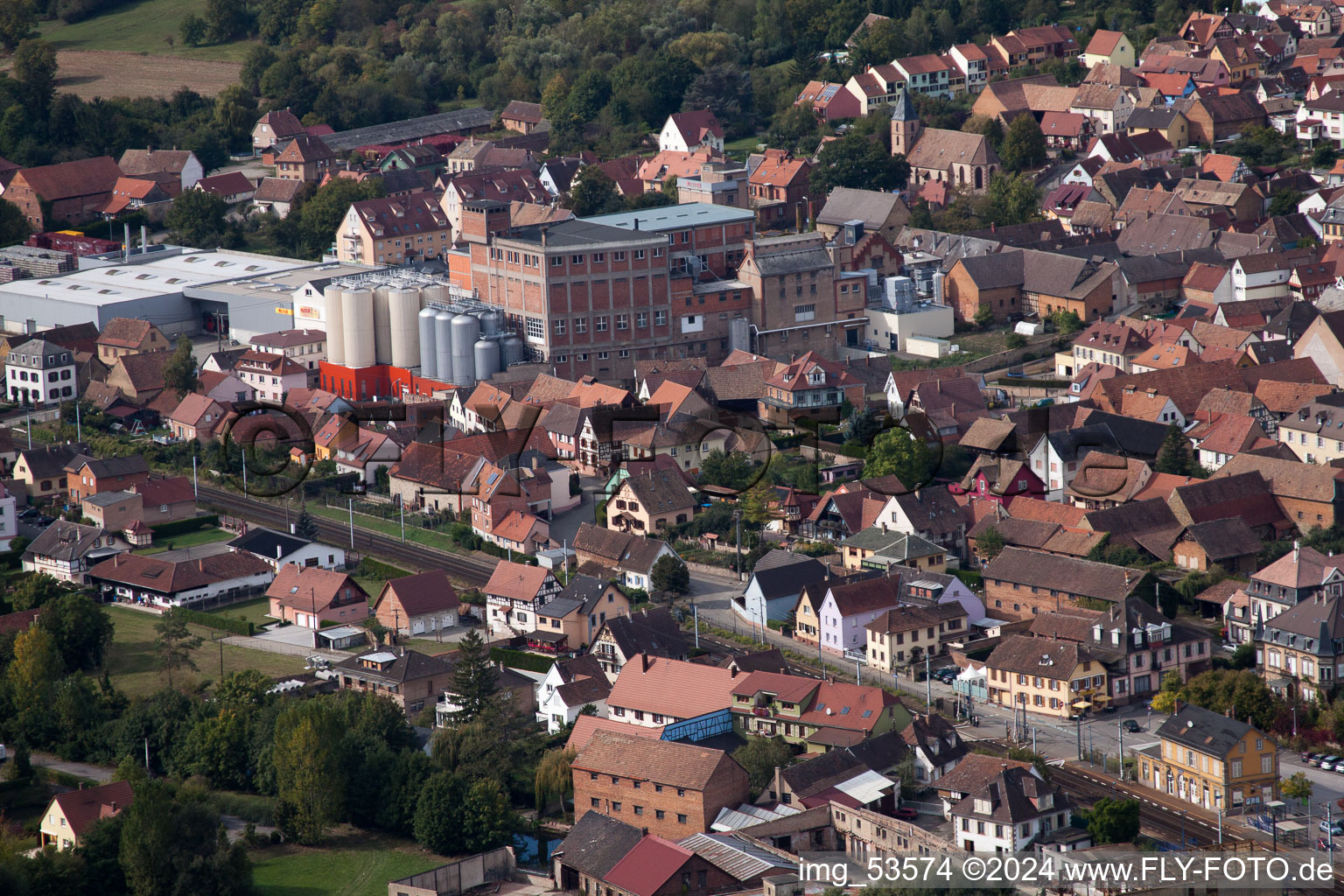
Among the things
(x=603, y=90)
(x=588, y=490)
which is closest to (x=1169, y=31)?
(x=603, y=90)

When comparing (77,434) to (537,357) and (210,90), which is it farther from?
(210,90)

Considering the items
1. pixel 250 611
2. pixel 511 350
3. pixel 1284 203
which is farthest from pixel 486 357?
pixel 1284 203

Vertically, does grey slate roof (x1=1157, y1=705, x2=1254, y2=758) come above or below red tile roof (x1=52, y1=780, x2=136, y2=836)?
above

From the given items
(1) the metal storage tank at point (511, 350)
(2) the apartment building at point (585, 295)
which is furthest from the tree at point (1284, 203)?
(1) the metal storage tank at point (511, 350)

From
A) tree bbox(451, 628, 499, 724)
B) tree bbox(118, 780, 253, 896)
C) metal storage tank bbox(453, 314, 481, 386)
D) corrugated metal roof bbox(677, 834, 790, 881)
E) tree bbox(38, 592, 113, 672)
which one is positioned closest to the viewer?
corrugated metal roof bbox(677, 834, 790, 881)


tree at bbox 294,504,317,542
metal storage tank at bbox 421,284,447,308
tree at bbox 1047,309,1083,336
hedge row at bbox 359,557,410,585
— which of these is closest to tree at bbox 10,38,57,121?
metal storage tank at bbox 421,284,447,308

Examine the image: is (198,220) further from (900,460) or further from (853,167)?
(900,460)

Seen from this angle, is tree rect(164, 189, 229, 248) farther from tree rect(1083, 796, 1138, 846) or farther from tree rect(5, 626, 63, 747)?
tree rect(1083, 796, 1138, 846)
